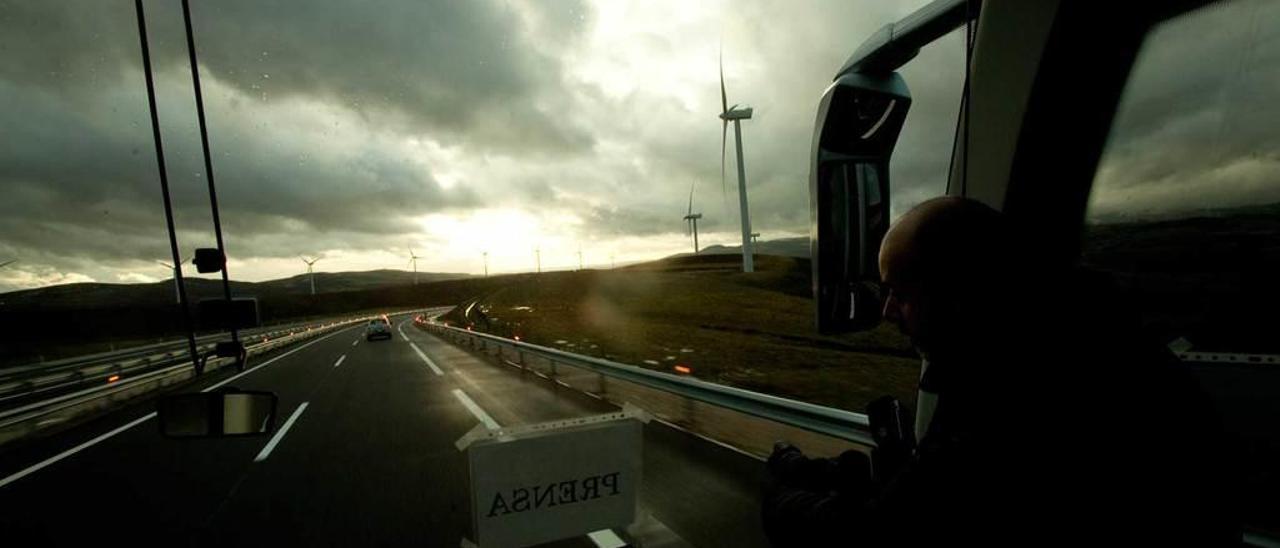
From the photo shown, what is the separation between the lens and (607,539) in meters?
4.52

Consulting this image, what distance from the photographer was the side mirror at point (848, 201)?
2350 millimetres

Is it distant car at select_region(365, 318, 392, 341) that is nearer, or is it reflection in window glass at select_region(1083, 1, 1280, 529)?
reflection in window glass at select_region(1083, 1, 1280, 529)

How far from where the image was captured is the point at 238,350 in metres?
3.01

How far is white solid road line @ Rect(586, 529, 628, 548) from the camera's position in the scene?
14.5 ft

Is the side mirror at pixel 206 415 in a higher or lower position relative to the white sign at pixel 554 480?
higher

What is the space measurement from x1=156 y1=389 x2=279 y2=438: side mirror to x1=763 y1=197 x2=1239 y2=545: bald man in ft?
8.98

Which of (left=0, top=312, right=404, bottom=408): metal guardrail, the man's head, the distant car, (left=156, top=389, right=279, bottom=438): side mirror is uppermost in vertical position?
the man's head

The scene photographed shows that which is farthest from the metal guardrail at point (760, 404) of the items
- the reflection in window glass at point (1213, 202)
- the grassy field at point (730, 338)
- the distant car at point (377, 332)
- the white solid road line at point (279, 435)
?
the distant car at point (377, 332)

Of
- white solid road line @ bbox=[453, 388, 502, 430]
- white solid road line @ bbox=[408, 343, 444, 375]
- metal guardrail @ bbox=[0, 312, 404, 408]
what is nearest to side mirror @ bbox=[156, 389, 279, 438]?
white solid road line @ bbox=[453, 388, 502, 430]

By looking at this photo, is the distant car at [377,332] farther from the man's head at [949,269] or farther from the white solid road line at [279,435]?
the man's head at [949,269]

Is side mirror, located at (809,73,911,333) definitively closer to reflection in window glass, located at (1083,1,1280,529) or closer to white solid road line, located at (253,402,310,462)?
reflection in window glass, located at (1083,1,1280,529)

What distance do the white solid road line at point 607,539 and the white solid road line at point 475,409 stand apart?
14.0 ft

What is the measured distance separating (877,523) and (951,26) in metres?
2.14

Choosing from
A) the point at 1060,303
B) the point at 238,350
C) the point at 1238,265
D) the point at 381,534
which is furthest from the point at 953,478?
the point at 381,534
